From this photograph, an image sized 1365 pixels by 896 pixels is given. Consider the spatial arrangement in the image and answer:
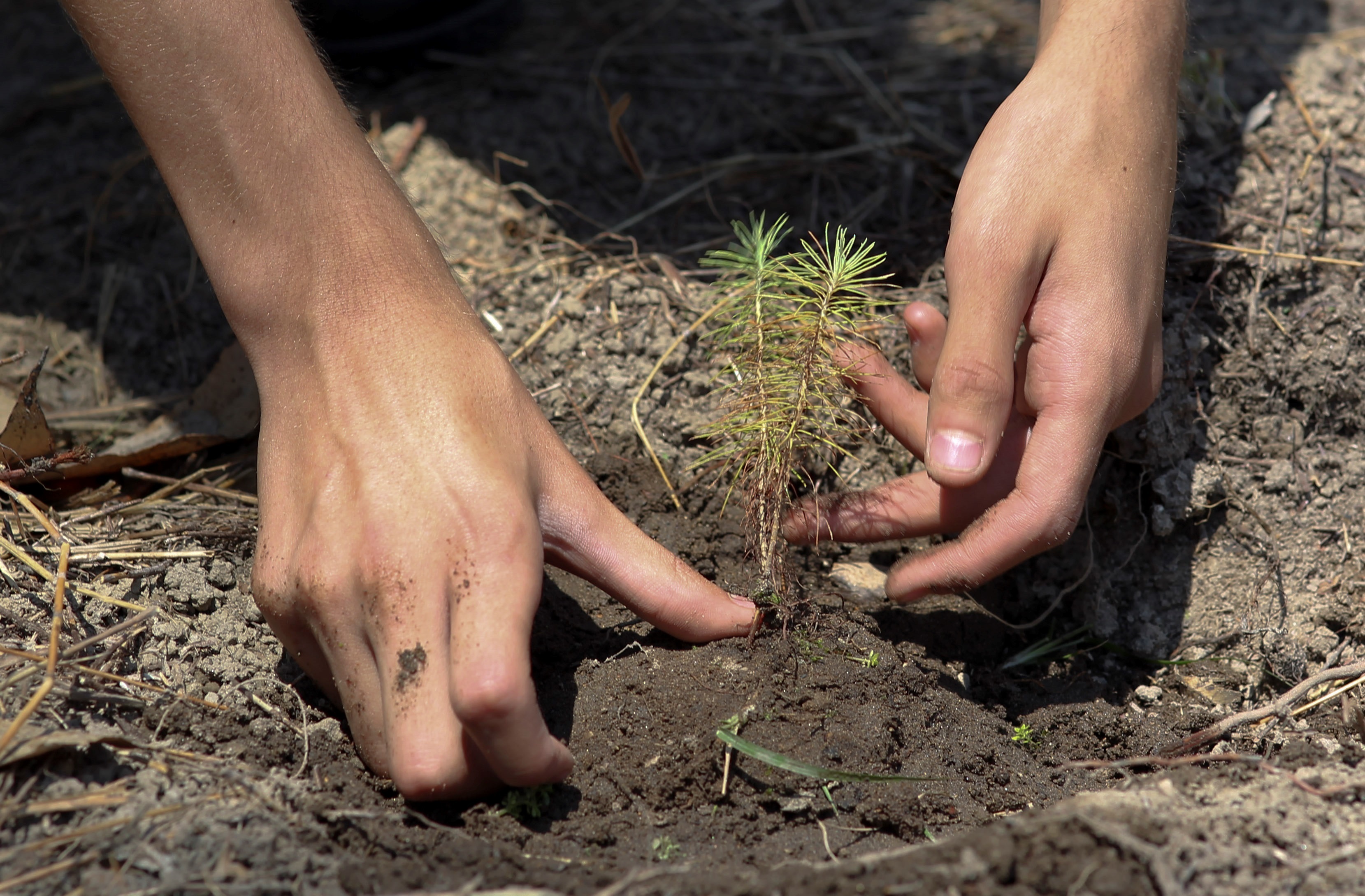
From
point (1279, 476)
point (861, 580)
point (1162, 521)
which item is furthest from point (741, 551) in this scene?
point (1279, 476)

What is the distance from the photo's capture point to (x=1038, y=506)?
1.89 metres

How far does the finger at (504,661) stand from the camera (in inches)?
60.7

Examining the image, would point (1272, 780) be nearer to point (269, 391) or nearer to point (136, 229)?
point (269, 391)

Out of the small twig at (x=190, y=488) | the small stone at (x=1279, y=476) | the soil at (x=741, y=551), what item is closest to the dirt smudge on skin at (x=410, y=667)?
the soil at (x=741, y=551)

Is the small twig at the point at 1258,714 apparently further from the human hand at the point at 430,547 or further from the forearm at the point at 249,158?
the forearm at the point at 249,158

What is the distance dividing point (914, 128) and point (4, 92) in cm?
373

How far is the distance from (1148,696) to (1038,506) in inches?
25.6

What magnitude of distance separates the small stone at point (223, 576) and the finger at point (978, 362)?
1.58 m

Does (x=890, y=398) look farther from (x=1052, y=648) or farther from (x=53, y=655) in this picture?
(x=53, y=655)

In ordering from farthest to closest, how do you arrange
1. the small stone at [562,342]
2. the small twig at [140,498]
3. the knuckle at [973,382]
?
the small stone at [562,342] → the small twig at [140,498] → the knuckle at [973,382]

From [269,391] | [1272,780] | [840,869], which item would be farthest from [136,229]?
[1272,780]

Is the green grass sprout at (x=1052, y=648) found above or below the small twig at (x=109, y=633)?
below

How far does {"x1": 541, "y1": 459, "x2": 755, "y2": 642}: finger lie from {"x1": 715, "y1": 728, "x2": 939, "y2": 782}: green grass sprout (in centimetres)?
Answer: 25

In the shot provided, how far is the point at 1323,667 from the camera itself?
6.82 feet
